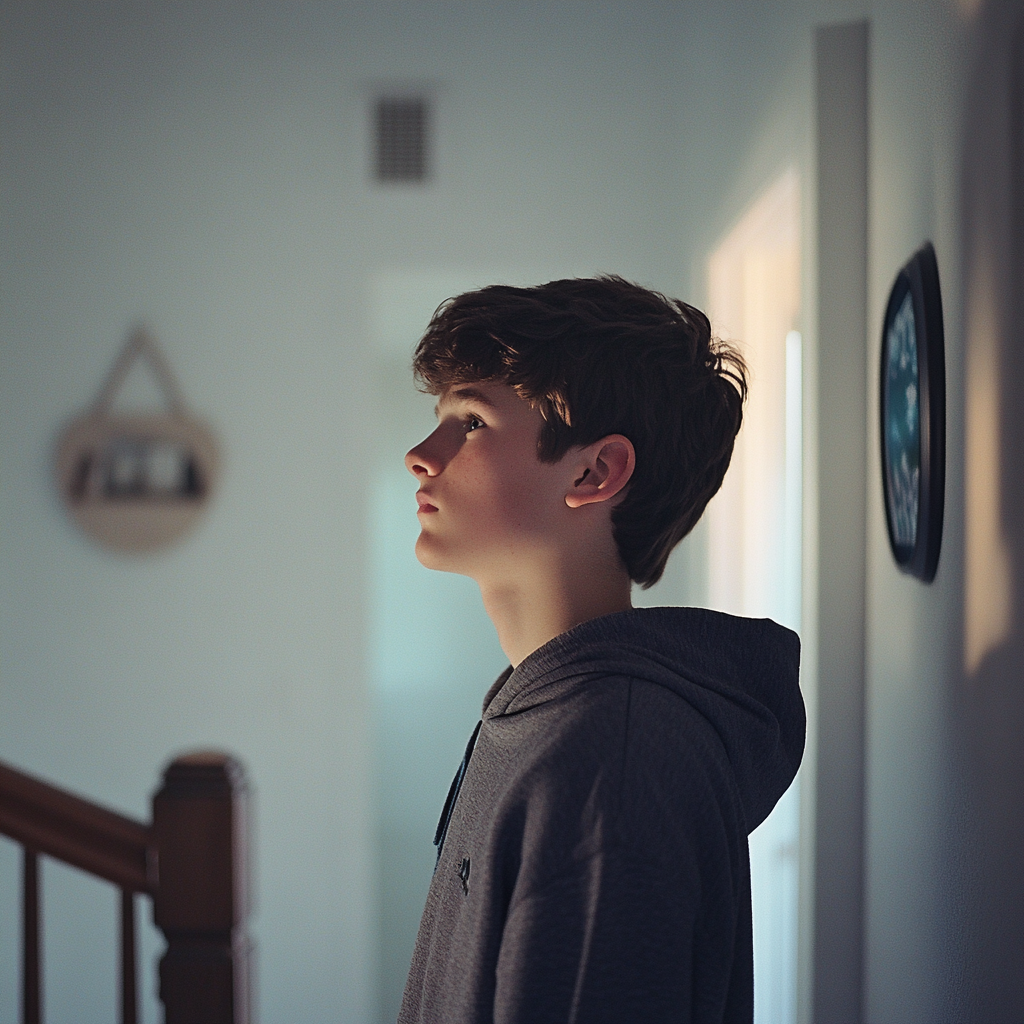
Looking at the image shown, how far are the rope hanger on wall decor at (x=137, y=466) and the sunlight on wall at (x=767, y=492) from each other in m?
1.29

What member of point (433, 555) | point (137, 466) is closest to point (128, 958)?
point (433, 555)

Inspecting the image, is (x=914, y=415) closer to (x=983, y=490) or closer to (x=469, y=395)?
(x=983, y=490)

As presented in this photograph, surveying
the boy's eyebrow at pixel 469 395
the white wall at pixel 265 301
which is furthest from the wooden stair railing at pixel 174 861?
the white wall at pixel 265 301

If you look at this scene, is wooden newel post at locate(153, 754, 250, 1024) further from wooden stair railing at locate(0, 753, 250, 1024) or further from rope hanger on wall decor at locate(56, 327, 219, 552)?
rope hanger on wall decor at locate(56, 327, 219, 552)

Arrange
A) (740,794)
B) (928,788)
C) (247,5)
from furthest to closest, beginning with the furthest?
(247,5) < (928,788) < (740,794)

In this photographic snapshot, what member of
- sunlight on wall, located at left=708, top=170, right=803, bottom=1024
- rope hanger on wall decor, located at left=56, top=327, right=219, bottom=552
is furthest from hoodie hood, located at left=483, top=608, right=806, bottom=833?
rope hanger on wall decor, located at left=56, top=327, right=219, bottom=552

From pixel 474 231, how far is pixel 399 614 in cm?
115

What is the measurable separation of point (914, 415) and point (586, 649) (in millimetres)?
414

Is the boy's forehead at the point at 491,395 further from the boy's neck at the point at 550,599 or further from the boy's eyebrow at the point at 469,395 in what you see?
the boy's neck at the point at 550,599

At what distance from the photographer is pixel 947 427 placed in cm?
83

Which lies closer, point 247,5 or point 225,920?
point 225,920

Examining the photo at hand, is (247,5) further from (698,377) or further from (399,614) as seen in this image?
(698,377)

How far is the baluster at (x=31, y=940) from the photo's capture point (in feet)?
3.23

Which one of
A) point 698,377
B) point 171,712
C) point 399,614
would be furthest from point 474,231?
point 698,377
